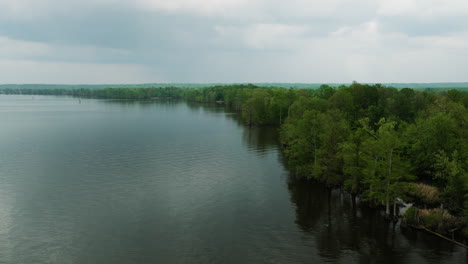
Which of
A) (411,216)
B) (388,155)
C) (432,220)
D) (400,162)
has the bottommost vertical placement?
(411,216)

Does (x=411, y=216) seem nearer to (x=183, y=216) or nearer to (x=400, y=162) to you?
(x=400, y=162)

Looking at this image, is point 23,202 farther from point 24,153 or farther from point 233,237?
point 24,153

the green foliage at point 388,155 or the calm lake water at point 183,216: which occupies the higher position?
the green foliage at point 388,155

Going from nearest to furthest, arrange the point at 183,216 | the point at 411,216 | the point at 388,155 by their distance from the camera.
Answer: the point at 411,216, the point at 388,155, the point at 183,216

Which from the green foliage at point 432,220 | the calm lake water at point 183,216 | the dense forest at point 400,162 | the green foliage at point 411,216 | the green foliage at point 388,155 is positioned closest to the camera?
the calm lake water at point 183,216

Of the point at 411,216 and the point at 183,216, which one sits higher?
the point at 411,216

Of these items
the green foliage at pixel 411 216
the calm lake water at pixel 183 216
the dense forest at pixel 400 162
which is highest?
the dense forest at pixel 400 162

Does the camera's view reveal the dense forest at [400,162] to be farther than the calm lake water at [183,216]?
Yes

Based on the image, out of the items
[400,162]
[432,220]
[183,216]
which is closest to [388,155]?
[400,162]

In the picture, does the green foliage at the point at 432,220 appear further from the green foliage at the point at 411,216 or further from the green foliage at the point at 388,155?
the green foliage at the point at 411,216

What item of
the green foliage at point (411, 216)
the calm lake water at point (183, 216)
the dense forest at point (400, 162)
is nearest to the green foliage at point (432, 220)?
the dense forest at point (400, 162)
